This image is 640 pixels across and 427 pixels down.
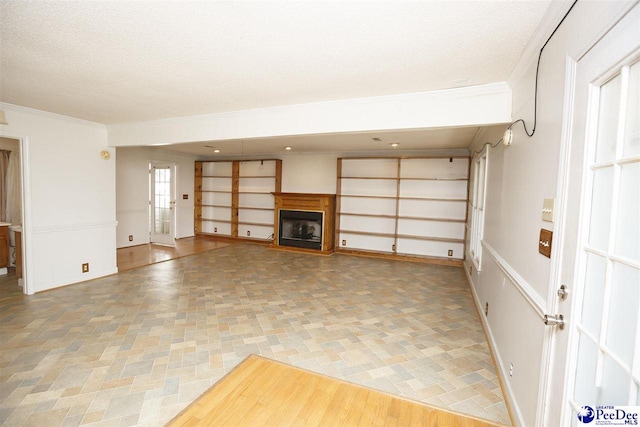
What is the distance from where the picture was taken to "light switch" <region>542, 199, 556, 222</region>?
4.92 ft

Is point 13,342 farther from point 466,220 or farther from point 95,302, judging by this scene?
point 466,220

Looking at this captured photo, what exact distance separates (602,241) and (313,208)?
19.5ft

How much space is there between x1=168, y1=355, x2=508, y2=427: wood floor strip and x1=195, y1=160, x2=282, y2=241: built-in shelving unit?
5839 millimetres

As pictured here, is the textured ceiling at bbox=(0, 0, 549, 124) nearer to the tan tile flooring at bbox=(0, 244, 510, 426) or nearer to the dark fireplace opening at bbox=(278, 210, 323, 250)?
the tan tile flooring at bbox=(0, 244, 510, 426)

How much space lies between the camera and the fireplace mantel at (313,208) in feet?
22.4

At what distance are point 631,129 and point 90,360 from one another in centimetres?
359

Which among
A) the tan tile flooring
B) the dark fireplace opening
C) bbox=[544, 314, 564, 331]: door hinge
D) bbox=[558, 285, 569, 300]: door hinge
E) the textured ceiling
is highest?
the textured ceiling

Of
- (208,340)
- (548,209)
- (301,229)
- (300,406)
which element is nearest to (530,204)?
(548,209)

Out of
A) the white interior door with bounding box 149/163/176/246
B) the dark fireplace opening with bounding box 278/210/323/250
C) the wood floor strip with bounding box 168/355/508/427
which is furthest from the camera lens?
the white interior door with bounding box 149/163/176/246

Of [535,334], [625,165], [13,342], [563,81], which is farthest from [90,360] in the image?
[563,81]

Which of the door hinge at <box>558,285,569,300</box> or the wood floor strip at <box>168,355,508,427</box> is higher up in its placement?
the door hinge at <box>558,285,569,300</box>

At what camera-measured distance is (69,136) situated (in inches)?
162

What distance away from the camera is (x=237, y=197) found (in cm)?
819

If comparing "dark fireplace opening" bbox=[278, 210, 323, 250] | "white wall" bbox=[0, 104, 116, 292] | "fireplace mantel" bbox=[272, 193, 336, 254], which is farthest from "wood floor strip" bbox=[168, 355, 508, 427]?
A: "dark fireplace opening" bbox=[278, 210, 323, 250]
